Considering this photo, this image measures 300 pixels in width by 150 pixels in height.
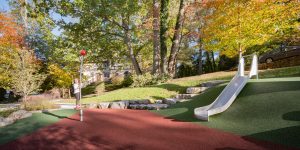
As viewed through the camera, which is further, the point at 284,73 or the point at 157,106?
the point at 284,73

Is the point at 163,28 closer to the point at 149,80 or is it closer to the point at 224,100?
the point at 149,80

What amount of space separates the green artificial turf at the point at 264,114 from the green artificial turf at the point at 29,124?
15.6 ft

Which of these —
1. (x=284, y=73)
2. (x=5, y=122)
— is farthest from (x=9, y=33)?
(x=284, y=73)

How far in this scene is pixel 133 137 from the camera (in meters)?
7.25

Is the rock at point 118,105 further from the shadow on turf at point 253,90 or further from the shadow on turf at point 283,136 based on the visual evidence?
the shadow on turf at point 283,136

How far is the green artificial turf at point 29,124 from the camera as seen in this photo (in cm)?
803

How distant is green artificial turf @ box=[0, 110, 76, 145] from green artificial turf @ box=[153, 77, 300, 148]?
477 centimetres

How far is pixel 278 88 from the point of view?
925 cm

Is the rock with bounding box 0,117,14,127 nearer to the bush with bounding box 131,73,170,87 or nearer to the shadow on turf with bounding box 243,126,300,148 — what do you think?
the shadow on turf with bounding box 243,126,300,148

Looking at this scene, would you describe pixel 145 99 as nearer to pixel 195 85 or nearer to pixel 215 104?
pixel 195 85

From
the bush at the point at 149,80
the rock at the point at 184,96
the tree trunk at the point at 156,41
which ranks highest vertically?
the tree trunk at the point at 156,41

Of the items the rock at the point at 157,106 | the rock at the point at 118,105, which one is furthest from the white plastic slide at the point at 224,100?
the rock at the point at 118,105

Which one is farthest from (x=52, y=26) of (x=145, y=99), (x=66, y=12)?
(x=145, y=99)

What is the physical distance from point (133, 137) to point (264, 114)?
403 cm
